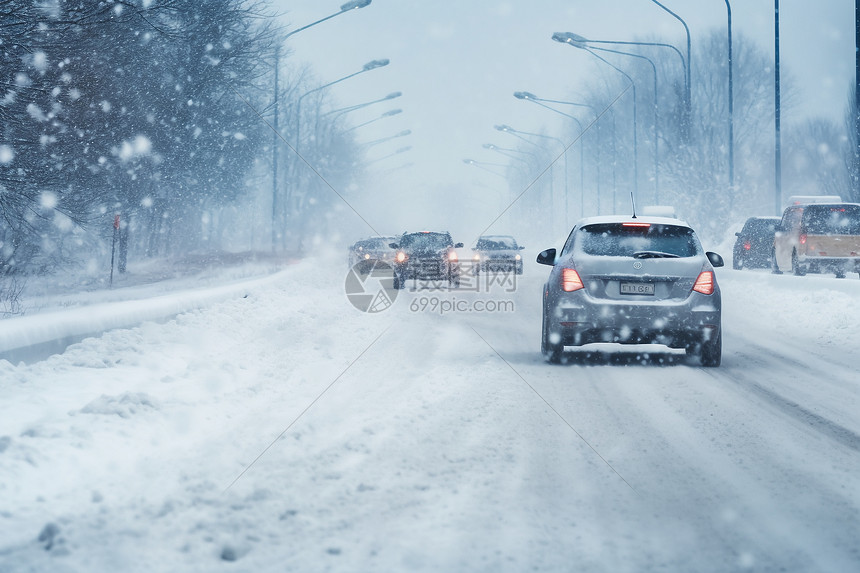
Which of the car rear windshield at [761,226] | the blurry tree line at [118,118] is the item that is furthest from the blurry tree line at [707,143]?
the blurry tree line at [118,118]

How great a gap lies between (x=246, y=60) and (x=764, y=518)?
31440mm

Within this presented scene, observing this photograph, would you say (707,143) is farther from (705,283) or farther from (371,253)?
(705,283)

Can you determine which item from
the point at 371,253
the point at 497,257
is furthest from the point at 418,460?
the point at 497,257

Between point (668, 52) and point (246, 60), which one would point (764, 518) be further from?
point (668, 52)

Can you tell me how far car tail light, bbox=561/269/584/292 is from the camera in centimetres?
1123

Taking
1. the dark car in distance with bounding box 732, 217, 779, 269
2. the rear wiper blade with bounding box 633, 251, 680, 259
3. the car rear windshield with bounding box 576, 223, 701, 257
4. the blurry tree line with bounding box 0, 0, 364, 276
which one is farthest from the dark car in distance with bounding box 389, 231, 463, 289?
the rear wiper blade with bounding box 633, 251, 680, 259

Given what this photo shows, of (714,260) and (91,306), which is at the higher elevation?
(714,260)

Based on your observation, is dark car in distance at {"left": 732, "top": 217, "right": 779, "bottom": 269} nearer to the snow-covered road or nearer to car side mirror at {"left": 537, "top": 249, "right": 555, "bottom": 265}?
the snow-covered road

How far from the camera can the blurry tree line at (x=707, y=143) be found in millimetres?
58469

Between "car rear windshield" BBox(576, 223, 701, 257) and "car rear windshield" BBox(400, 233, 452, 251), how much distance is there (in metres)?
14.8

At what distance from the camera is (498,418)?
319 inches

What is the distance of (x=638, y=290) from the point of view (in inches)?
436

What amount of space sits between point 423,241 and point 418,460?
1993 cm

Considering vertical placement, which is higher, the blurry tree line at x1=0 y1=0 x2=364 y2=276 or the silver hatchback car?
the blurry tree line at x1=0 y1=0 x2=364 y2=276
